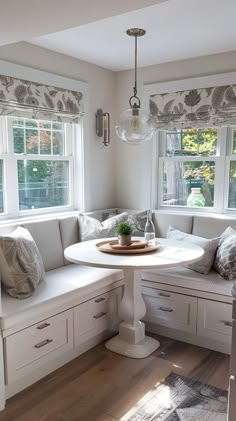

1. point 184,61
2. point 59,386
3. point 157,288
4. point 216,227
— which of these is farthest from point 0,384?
point 184,61

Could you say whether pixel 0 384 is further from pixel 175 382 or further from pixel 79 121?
pixel 79 121

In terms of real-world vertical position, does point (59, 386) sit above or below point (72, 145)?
below

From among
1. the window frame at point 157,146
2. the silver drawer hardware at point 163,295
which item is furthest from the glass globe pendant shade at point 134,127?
the silver drawer hardware at point 163,295

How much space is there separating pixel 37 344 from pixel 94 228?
4.31 feet

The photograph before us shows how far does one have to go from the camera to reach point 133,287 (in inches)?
111

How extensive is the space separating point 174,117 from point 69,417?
9.30ft

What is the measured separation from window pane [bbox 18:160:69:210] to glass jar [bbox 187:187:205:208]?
4.32ft

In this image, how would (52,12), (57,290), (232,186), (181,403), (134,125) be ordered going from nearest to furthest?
(52,12) < (181,403) < (57,290) < (134,125) < (232,186)

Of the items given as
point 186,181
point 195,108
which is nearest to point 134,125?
point 195,108

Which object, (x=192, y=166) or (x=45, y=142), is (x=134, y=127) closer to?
(x=45, y=142)

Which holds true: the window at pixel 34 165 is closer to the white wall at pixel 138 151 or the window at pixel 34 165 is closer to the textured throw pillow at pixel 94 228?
the textured throw pillow at pixel 94 228

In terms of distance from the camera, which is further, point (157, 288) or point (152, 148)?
point (152, 148)

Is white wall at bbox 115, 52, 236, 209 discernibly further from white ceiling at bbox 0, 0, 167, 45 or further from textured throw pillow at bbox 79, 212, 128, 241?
white ceiling at bbox 0, 0, 167, 45

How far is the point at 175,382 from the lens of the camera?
7.95 feet
